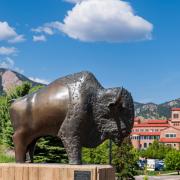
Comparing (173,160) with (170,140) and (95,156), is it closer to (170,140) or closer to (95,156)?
(95,156)

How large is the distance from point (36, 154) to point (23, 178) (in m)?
13.3

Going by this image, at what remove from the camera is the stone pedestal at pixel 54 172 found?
8.41m

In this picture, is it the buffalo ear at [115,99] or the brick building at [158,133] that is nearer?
the buffalo ear at [115,99]

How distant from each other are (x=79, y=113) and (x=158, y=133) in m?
98.5

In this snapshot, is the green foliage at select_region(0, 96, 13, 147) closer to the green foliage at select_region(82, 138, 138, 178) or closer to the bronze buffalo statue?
the green foliage at select_region(82, 138, 138, 178)

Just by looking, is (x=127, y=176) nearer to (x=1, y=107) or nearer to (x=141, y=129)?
(x=1, y=107)

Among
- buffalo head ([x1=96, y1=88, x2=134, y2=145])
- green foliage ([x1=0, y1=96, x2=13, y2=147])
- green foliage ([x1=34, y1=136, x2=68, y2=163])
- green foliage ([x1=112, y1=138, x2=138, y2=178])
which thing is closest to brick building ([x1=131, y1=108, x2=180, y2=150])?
Result: green foliage ([x1=112, y1=138, x2=138, y2=178])

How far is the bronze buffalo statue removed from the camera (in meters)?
8.84

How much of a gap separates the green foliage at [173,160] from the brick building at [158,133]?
1546 inches

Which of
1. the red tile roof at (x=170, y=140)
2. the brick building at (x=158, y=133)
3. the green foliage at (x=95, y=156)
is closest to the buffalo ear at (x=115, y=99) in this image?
Result: the green foliage at (x=95, y=156)

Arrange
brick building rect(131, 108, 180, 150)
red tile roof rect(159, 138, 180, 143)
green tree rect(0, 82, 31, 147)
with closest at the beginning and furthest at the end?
green tree rect(0, 82, 31, 147) < red tile roof rect(159, 138, 180, 143) < brick building rect(131, 108, 180, 150)

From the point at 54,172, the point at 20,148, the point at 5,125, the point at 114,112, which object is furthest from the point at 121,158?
the point at 54,172

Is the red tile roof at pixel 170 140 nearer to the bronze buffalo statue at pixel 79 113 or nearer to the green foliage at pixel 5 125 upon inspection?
the green foliage at pixel 5 125

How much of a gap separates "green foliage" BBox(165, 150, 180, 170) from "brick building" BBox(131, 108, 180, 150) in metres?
39.3
